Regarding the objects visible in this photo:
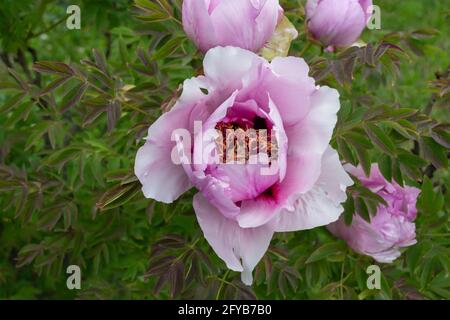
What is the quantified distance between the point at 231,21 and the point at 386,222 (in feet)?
1.68

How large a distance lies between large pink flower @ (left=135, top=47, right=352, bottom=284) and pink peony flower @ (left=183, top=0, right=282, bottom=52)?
56mm

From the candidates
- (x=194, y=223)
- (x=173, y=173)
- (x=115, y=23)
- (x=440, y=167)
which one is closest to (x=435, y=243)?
(x=440, y=167)

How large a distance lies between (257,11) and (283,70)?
11 cm

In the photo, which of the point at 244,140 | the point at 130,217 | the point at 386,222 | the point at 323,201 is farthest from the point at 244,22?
the point at 130,217

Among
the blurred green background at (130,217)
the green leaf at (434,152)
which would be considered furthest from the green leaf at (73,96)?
the green leaf at (434,152)

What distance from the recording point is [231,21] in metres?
1.05

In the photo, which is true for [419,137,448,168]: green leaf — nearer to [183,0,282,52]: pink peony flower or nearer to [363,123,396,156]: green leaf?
[363,123,396,156]: green leaf

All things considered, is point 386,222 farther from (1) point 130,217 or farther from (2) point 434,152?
(1) point 130,217

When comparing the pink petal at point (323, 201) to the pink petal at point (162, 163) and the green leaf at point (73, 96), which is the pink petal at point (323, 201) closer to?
the pink petal at point (162, 163)

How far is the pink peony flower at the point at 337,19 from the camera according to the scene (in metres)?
1.26

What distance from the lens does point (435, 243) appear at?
4.51 ft

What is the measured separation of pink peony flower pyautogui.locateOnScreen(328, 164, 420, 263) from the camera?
133 centimetres

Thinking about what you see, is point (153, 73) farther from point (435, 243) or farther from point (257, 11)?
point (435, 243)

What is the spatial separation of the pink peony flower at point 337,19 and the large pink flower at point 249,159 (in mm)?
275
